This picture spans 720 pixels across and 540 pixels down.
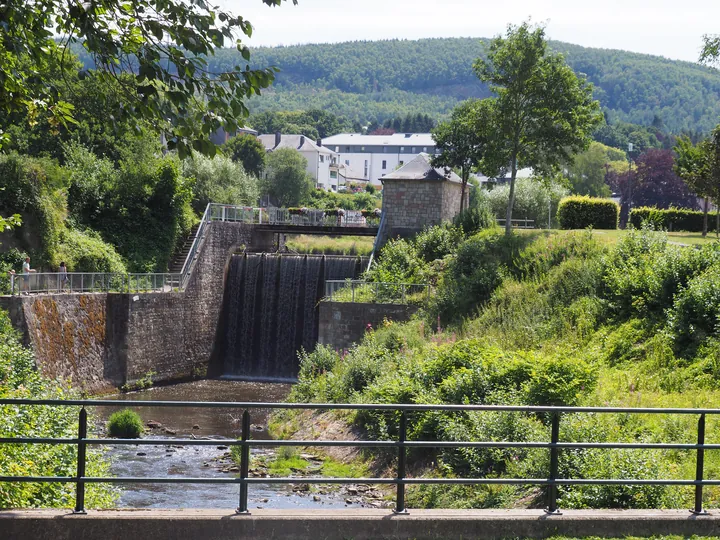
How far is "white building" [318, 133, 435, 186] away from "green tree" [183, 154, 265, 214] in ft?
327

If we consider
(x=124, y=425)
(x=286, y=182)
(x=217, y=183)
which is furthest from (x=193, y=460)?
(x=286, y=182)

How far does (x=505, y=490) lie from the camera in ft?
37.8

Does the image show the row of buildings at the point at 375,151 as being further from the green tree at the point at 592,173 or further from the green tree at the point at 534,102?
the green tree at the point at 534,102

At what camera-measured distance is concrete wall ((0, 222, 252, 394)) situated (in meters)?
26.4

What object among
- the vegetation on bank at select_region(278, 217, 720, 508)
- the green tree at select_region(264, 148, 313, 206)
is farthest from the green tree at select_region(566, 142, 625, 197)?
the vegetation on bank at select_region(278, 217, 720, 508)

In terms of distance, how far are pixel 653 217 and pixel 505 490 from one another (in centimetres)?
2675

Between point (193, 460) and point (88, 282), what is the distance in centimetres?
1298

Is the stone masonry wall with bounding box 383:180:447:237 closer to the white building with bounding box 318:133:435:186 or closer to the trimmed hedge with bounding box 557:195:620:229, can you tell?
the trimmed hedge with bounding box 557:195:620:229

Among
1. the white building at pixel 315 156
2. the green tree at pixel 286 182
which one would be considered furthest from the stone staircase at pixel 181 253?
the white building at pixel 315 156

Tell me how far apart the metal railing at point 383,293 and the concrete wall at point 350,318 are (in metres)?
0.33

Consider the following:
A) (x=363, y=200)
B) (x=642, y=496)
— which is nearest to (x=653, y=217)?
(x=642, y=496)

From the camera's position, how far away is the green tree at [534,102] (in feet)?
102

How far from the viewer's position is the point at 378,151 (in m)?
153

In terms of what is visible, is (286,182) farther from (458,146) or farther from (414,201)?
(414,201)
